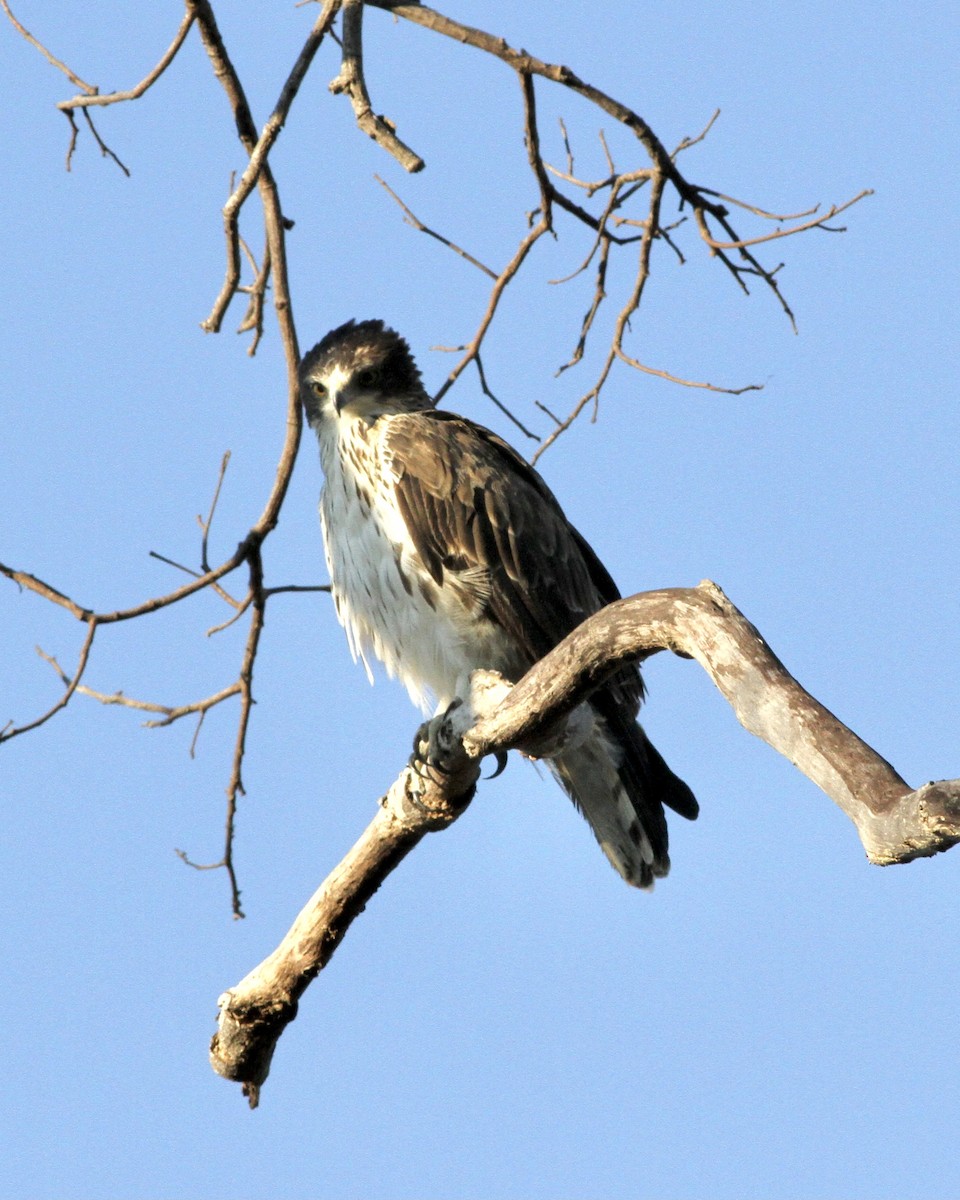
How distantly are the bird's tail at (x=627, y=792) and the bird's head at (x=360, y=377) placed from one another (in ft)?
5.39

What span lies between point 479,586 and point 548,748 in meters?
0.70

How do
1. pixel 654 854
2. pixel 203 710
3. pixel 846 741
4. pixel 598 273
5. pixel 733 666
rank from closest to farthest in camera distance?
1. pixel 846 741
2. pixel 733 666
3. pixel 203 710
4. pixel 598 273
5. pixel 654 854

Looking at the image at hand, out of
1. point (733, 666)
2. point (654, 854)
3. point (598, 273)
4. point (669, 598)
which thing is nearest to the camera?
point (733, 666)

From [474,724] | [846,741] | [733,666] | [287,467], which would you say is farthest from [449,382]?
[846,741]

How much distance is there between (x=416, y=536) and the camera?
5.52 meters

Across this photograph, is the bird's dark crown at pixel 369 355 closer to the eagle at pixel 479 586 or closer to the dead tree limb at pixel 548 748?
the eagle at pixel 479 586

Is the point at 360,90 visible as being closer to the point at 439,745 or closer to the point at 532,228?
the point at 532,228

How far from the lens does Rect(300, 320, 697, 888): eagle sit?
548 cm

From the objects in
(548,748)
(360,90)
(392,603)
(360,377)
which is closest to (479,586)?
(392,603)

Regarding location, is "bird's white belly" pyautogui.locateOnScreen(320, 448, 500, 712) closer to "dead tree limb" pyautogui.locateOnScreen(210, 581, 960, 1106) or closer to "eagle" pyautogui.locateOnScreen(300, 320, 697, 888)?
"eagle" pyautogui.locateOnScreen(300, 320, 697, 888)

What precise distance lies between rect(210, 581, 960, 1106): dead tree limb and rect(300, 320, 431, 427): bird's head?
1.86 m

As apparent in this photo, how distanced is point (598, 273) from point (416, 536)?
1128 millimetres

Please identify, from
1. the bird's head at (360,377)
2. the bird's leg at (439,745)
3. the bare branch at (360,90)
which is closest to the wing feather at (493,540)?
the bird's head at (360,377)

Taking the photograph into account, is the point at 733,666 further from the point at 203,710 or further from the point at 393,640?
the point at 393,640
